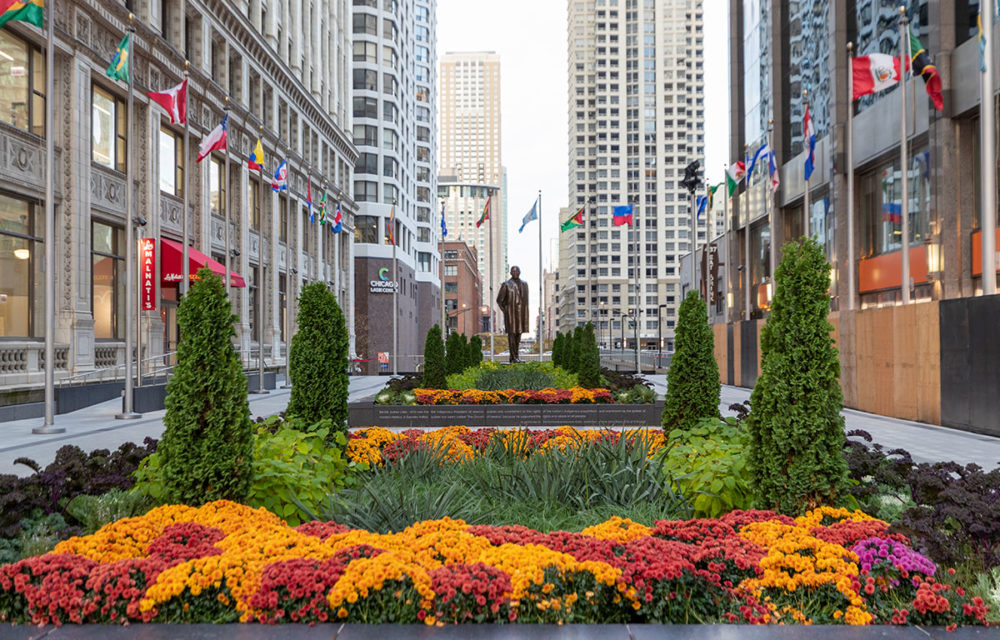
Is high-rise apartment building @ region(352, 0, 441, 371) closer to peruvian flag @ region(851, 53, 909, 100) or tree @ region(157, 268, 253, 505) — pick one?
peruvian flag @ region(851, 53, 909, 100)

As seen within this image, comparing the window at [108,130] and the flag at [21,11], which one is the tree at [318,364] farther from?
the window at [108,130]

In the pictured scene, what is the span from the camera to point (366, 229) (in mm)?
64062

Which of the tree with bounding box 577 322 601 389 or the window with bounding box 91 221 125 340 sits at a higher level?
the window with bounding box 91 221 125 340

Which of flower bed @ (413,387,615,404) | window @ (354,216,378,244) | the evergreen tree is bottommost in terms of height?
flower bed @ (413,387,615,404)

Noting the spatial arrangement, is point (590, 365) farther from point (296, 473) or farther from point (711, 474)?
point (296, 473)

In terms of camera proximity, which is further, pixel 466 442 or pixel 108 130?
pixel 108 130

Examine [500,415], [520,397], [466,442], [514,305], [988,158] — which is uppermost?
[988,158]

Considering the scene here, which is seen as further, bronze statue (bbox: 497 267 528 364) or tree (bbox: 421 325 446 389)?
bronze statue (bbox: 497 267 528 364)

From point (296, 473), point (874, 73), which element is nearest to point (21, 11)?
point (296, 473)

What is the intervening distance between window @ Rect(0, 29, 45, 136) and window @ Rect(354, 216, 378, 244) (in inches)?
1680

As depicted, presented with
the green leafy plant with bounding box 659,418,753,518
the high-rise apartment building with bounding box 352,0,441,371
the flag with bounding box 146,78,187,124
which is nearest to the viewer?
the green leafy plant with bounding box 659,418,753,518

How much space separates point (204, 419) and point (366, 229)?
195ft

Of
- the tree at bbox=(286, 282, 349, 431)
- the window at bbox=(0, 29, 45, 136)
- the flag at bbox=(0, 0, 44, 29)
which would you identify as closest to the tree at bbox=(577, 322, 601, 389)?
the tree at bbox=(286, 282, 349, 431)

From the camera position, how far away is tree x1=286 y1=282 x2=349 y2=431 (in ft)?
33.0
